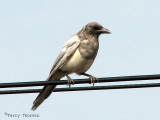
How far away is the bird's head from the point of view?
10.9 metres

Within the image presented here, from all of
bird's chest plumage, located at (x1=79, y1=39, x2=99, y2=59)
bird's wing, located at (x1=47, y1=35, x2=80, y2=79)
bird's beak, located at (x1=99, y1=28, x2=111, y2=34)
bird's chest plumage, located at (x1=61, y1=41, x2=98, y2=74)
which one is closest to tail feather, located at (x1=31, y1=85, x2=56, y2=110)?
bird's wing, located at (x1=47, y1=35, x2=80, y2=79)

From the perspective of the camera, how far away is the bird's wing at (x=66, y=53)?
398 inches

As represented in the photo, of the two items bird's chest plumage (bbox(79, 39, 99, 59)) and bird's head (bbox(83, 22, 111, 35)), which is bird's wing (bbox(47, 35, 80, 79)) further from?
bird's head (bbox(83, 22, 111, 35))

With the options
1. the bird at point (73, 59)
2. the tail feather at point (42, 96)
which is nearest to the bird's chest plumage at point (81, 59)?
the bird at point (73, 59)

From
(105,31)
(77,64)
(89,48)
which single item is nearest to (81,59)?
(77,64)

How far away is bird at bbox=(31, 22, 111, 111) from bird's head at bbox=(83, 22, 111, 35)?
0.21 m

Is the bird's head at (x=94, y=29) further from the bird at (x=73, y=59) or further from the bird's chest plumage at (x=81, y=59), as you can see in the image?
the bird's chest plumage at (x=81, y=59)

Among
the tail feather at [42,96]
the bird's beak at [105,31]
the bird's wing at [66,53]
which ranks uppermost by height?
the bird's beak at [105,31]

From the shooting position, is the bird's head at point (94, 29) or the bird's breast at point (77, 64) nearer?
the bird's breast at point (77, 64)

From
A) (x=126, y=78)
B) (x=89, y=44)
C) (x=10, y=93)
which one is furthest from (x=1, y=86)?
(x=89, y=44)

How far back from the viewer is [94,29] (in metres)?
11.0

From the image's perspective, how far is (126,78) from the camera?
22.3 feet

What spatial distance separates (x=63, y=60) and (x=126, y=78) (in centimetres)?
359

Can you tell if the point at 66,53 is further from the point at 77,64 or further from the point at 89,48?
the point at 89,48
